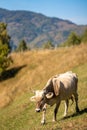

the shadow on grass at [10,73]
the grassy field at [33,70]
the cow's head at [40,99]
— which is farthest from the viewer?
the shadow on grass at [10,73]

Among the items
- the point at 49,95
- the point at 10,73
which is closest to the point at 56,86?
the point at 49,95

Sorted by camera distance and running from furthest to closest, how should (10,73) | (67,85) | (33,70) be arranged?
(10,73) → (33,70) → (67,85)

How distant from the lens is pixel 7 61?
225ft

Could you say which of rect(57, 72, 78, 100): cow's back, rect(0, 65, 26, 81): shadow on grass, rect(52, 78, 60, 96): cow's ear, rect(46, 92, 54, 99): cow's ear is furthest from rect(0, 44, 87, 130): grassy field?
rect(46, 92, 54, 99): cow's ear

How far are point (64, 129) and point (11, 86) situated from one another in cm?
4641

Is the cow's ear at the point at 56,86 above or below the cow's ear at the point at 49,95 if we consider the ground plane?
above

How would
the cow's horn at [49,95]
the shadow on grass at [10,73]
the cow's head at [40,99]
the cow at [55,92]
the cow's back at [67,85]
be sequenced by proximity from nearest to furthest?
1. the cow's head at [40,99]
2. the cow at [55,92]
3. the cow's horn at [49,95]
4. the cow's back at [67,85]
5. the shadow on grass at [10,73]

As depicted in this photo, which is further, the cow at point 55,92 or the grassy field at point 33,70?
the grassy field at point 33,70

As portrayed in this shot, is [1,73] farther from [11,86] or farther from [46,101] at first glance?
[46,101]

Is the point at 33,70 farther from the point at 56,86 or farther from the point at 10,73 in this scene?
the point at 56,86

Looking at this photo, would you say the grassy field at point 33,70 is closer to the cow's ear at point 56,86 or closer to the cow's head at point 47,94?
the cow's ear at point 56,86

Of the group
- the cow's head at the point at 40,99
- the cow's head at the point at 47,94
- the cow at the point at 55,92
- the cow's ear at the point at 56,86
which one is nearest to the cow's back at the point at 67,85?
the cow at the point at 55,92

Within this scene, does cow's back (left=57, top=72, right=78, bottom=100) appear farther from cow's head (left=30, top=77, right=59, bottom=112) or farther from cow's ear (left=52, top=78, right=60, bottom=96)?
cow's head (left=30, top=77, right=59, bottom=112)

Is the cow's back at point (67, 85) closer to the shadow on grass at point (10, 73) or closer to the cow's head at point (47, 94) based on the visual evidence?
the cow's head at point (47, 94)
